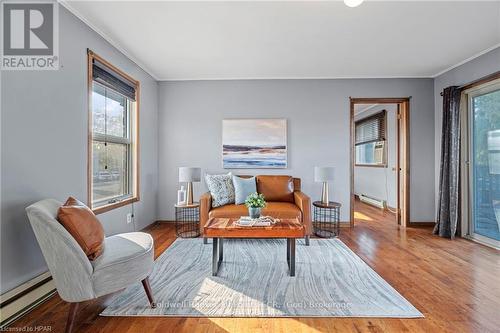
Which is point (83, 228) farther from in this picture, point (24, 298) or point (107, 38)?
point (107, 38)

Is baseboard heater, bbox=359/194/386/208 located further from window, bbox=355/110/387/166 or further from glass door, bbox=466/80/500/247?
glass door, bbox=466/80/500/247

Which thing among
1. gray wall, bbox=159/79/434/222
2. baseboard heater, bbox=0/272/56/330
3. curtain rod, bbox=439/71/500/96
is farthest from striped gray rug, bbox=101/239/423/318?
curtain rod, bbox=439/71/500/96

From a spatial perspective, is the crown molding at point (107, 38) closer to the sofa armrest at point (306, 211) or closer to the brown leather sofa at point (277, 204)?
the brown leather sofa at point (277, 204)

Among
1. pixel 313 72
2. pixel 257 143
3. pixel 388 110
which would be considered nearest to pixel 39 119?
pixel 257 143

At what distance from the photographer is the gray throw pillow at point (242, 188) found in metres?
3.68

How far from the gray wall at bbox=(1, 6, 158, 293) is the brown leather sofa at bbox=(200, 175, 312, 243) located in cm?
123

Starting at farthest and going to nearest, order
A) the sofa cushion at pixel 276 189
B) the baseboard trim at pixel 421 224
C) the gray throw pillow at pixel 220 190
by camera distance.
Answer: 1. the baseboard trim at pixel 421 224
2. the sofa cushion at pixel 276 189
3. the gray throw pillow at pixel 220 190

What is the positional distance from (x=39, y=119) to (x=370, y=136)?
669 cm

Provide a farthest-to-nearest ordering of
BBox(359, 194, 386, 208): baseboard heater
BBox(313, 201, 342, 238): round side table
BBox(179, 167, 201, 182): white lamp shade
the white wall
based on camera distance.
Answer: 1. BBox(359, 194, 386, 208): baseboard heater
2. the white wall
3. BBox(313, 201, 342, 238): round side table
4. BBox(179, 167, 201, 182): white lamp shade

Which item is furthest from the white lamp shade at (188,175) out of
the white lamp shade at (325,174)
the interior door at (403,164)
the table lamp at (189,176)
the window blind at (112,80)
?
the interior door at (403,164)

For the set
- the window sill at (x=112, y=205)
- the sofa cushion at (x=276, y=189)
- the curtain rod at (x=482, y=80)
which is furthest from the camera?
the sofa cushion at (x=276, y=189)

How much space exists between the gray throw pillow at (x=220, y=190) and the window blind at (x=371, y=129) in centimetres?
416

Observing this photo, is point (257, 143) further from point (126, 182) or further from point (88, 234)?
point (88, 234)

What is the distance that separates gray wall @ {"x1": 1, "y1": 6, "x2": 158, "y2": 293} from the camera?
1819 millimetres
